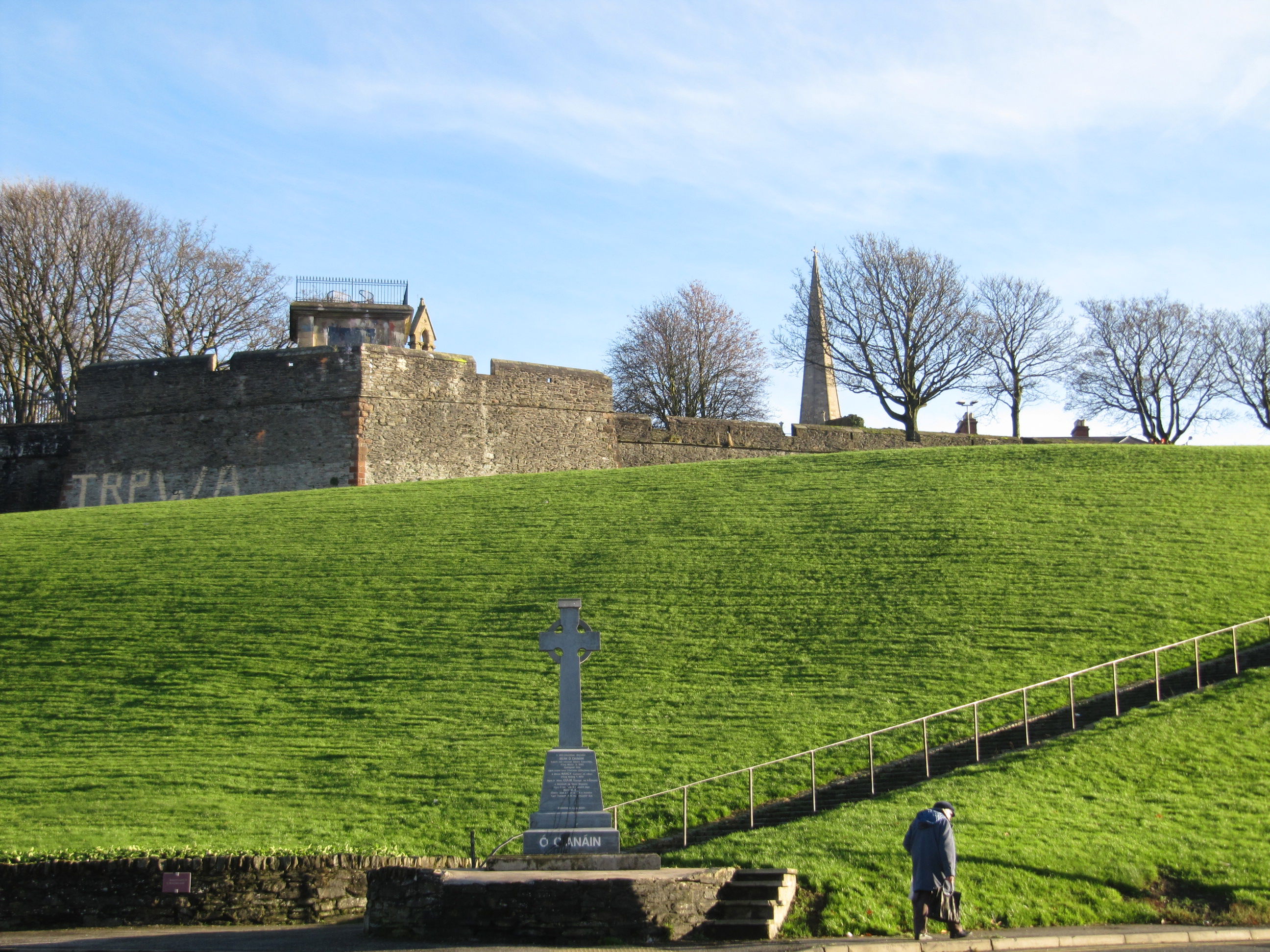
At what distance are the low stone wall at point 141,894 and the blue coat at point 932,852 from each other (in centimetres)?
397

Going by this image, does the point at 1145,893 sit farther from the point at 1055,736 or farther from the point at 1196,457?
the point at 1196,457

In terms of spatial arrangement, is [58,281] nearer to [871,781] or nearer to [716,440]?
[716,440]

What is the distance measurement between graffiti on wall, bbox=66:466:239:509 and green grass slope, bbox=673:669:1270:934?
24618 millimetres

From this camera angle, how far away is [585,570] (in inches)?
824

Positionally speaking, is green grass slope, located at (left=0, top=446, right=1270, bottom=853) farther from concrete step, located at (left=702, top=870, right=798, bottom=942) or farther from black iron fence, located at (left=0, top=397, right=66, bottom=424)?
black iron fence, located at (left=0, top=397, right=66, bottom=424)

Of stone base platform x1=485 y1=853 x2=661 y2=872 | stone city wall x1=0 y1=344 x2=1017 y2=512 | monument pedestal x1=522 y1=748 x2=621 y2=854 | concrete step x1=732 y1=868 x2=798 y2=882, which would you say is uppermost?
stone city wall x1=0 y1=344 x2=1017 y2=512

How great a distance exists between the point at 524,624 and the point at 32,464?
2222cm

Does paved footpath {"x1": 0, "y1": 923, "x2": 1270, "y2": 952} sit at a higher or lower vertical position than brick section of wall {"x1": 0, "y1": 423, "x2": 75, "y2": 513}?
lower

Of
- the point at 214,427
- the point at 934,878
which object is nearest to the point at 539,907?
the point at 934,878

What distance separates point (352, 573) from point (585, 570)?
4423 millimetres

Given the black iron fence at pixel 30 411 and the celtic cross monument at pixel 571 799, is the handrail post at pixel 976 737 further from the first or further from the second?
the black iron fence at pixel 30 411

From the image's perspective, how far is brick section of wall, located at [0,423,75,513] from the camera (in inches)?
1321

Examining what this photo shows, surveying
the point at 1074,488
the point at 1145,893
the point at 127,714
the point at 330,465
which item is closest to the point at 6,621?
the point at 127,714

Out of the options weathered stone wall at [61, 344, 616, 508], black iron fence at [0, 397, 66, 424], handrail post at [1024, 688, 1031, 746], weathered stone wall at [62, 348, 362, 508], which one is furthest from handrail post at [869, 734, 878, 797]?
black iron fence at [0, 397, 66, 424]
